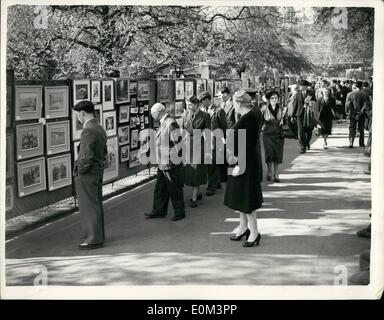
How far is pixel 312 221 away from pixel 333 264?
1723 mm

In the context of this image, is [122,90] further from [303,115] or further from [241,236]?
[303,115]

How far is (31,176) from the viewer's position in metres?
7.62

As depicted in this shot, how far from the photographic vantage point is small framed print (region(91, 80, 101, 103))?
8.96 m

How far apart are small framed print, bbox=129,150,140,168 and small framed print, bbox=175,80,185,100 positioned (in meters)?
2.09

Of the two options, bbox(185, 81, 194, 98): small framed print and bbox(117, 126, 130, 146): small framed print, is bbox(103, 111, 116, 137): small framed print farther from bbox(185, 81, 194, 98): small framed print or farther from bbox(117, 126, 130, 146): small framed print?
bbox(185, 81, 194, 98): small framed print

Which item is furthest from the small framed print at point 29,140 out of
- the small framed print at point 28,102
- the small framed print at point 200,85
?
the small framed print at point 200,85

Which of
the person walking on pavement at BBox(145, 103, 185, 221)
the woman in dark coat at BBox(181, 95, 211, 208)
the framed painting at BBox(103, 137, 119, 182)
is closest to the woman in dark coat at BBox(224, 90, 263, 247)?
the person walking on pavement at BBox(145, 103, 185, 221)

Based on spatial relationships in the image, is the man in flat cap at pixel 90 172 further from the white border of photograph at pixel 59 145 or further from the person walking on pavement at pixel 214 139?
the person walking on pavement at pixel 214 139

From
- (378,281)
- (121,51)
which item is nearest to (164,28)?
(121,51)

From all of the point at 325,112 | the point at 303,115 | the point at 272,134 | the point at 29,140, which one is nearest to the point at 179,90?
the point at 272,134

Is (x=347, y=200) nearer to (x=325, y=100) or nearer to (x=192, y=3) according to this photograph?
(x=192, y=3)

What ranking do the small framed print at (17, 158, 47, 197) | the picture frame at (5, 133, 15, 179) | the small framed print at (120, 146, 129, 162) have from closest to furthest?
the picture frame at (5, 133, 15, 179), the small framed print at (17, 158, 47, 197), the small framed print at (120, 146, 129, 162)

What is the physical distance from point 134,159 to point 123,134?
2.43 feet

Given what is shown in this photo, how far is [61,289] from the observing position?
5.72m
